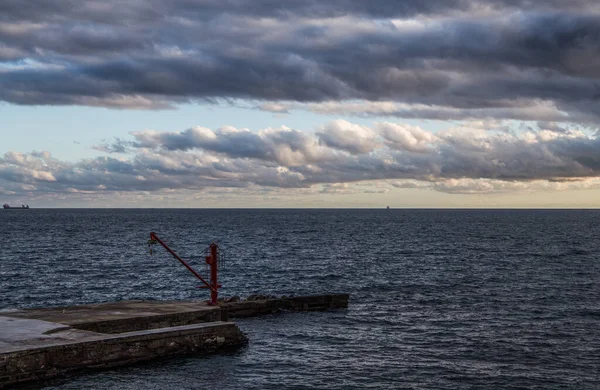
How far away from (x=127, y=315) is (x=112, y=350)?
5.79 meters

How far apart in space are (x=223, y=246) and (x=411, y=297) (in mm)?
69150

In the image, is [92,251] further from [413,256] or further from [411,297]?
[411,297]

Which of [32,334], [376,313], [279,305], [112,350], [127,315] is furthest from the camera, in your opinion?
[376,313]

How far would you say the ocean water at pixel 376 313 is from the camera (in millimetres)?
31172

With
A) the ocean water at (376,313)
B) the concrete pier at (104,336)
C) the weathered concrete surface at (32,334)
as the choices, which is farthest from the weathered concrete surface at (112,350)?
the ocean water at (376,313)

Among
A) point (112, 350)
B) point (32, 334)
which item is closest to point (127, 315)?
point (112, 350)

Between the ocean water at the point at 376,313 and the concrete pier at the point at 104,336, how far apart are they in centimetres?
88

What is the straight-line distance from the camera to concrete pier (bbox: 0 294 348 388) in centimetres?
2853

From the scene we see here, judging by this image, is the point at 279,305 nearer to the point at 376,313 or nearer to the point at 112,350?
the point at 376,313

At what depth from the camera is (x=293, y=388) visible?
29578mm

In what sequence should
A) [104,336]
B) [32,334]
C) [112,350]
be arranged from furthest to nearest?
[104,336], [32,334], [112,350]

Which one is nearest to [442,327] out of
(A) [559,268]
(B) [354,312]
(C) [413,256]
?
(B) [354,312]

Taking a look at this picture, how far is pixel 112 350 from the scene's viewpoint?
102 feet

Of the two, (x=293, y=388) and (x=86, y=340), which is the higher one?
(x=86, y=340)
